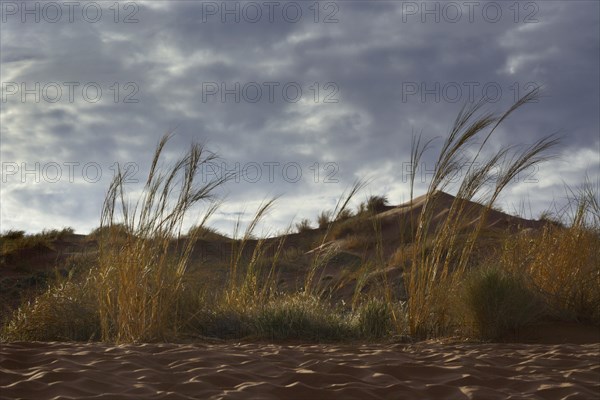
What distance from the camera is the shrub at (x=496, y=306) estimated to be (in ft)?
18.6

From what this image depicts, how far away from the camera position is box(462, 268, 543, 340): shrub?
5.66 m

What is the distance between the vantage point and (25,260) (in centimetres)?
1541

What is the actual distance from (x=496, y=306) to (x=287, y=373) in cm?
267

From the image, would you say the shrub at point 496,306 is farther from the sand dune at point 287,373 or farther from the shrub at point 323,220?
the shrub at point 323,220

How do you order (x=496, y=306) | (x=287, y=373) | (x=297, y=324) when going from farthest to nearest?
1. (x=297, y=324)
2. (x=496, y=306)
3. (x=287, y=373)

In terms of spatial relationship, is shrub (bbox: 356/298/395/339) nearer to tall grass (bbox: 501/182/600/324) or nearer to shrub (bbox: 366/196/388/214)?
tall grass (bbox: 501/182/600/324)

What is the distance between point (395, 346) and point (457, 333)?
1.04 meters

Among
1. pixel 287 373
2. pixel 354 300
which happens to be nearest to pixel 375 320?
pixel 354 300

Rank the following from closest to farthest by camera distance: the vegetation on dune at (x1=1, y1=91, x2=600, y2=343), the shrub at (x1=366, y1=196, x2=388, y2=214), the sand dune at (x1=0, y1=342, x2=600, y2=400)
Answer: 1. the sand dune at (x1=0, y1=342, x2=600, y2=400)
2. the vegetation on dune at (x1=1, y1=91, x2=600, y2=343)
3. the shrub at (x1=366, y1=196, x2=388, y2=214)

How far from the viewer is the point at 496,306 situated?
5.64 metres

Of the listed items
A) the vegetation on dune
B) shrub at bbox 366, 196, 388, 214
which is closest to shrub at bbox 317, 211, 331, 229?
shrub at bbox 366, 196, 388, 214

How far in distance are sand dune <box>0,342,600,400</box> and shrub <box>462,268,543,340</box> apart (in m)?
1.01

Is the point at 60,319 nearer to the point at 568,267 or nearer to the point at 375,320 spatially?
the point at 375,320

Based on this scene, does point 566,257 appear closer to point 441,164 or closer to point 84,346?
point 441,164
